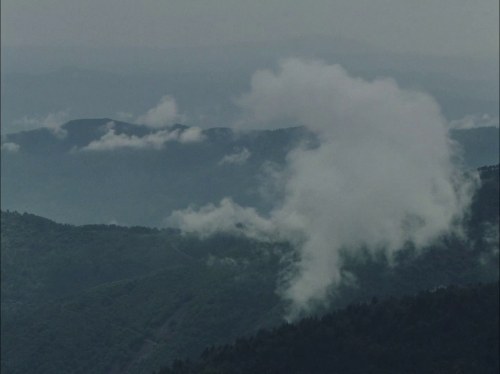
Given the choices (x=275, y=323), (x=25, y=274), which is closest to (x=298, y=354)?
(x=275, y=323)

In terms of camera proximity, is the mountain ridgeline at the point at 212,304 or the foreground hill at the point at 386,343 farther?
the mountain ridgeline at the point at 212,304

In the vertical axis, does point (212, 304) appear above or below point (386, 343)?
above

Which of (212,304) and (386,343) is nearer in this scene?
(386,343)

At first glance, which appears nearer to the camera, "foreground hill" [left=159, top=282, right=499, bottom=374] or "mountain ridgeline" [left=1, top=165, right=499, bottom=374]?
"foreground hill" [left=159, top=282, right=499, bottom=374]
